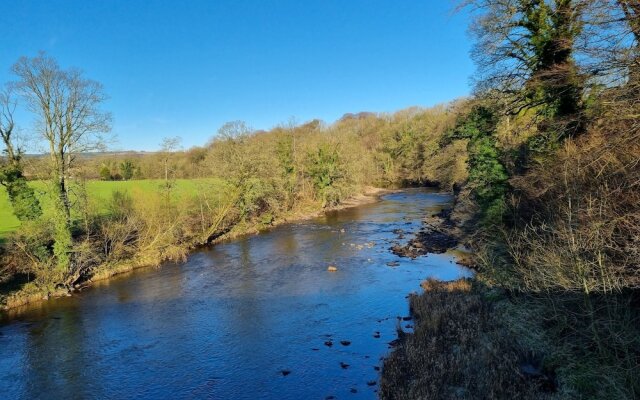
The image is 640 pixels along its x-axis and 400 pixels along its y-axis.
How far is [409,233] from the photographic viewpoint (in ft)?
116

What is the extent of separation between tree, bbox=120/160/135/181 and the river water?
50.0 metres

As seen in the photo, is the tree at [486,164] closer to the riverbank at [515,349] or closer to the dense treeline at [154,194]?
the riverbank at [515,349]

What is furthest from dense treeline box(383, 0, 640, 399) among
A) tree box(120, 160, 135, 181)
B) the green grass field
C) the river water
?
tree box(120, 160, 135, 181)

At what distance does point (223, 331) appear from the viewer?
16562 millimetres

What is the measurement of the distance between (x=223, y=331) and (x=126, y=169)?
6379cm

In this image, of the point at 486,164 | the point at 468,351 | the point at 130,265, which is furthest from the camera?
the point at 130,265

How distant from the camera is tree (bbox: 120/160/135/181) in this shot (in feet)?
236

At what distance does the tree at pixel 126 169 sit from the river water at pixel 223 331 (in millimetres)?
50008

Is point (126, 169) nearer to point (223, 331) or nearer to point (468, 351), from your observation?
point (223, 331)

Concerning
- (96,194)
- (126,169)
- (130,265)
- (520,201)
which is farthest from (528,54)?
(126,169)

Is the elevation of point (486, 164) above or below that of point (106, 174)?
below

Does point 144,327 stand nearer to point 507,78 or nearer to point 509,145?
point 507,78

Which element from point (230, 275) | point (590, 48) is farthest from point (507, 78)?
point (230, 275)

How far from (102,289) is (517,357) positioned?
69.3 ft
